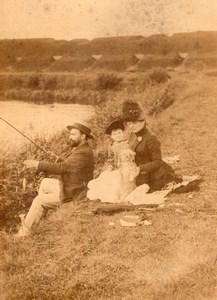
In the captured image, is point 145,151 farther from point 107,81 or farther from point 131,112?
point 107,81

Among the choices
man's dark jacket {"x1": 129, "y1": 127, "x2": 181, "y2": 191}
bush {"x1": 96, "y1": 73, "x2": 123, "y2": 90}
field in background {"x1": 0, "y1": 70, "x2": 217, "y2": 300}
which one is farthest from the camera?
bush {"x1": 96, "y1": 73, "x2": 123, "y2": 90}

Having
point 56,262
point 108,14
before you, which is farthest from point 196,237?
point 108,14

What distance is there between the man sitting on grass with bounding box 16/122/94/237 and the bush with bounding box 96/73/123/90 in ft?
1.12

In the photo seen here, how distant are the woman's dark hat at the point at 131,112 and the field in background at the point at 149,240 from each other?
6 cm

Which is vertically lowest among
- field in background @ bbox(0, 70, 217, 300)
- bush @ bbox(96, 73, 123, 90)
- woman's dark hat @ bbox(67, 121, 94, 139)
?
field in background @ bbox(0, 70, 217, 300)

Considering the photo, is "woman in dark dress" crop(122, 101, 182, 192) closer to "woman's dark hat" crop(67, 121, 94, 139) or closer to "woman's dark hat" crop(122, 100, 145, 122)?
"woman's dark hat" crop(122, 100, 145, 122)

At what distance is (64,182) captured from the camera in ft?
10.8

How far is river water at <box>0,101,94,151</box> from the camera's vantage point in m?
3.38

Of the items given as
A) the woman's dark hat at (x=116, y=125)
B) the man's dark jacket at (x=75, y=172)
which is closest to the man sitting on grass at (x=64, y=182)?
the man's dark jacket at (x=75, y=172)

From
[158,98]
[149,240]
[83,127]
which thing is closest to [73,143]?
[83,127]

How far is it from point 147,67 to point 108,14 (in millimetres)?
449

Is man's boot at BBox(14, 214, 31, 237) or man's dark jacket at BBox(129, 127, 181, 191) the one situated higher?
man's dark jacket at BBox(129, 127, 181, 191)

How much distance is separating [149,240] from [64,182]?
0.69 metres

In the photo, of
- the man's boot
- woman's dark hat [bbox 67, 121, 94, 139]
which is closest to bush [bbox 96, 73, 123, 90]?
woman's dark hat [bbox 67, 121, 94, 139]
